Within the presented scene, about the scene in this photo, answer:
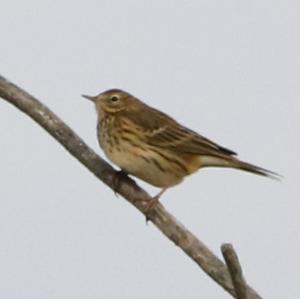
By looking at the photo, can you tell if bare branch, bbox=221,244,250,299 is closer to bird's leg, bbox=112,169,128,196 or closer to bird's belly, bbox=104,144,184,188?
bird's leg, bbox=112,169,128,196

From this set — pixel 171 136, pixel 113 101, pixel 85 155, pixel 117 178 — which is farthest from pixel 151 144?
pixel 85 155

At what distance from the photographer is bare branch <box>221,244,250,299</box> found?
19.3ft

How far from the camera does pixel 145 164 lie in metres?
10.9

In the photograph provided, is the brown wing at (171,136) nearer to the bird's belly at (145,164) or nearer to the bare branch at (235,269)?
the bird's belly at (145,164)

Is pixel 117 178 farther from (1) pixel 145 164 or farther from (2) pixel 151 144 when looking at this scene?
(2) pixel 151 144

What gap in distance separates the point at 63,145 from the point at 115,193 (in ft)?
3.16

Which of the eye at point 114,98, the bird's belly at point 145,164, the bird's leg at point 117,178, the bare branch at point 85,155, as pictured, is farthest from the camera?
the eye at point 114,98

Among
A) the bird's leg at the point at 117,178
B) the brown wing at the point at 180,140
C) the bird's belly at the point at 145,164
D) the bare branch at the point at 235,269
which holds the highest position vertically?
the brown wing at the point at 180,140

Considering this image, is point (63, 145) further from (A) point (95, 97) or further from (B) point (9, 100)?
(A) point (95, 97)

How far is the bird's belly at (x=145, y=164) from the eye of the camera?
10695 millimetres

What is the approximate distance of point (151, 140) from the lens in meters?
11.5

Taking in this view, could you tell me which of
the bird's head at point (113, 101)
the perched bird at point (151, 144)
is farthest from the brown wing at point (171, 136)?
the bird's head at point (113, 101)

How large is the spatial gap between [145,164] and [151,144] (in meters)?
0.57

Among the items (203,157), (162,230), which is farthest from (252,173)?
(162,230)
